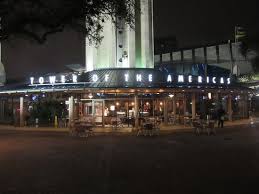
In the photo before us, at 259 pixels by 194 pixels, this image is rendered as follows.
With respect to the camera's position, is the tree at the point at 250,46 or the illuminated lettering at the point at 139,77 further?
the tree at the point at 250,46

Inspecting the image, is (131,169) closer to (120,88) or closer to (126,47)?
(120,88)

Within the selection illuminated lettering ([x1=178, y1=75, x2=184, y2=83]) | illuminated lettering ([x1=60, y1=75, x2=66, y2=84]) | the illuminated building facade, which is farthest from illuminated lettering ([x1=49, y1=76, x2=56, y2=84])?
illuminated lettering ([x1=178, y1=75, x2=184, y2=83])

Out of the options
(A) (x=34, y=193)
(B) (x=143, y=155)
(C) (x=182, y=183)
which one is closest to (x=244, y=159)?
(B) (x=143, y=155)

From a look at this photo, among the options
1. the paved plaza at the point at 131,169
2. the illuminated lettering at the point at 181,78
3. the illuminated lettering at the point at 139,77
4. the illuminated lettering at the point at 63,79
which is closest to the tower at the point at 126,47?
the illuminated lettering at the point at 139,77

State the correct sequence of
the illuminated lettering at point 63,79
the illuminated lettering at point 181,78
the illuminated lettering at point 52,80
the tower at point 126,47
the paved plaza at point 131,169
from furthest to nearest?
the tower at point 126,47 → the illuminated lettering at point 52,80 → the illuminated lettering at point 181,78 → the illuminated lettering at point 63,79 → the paved plaza at point 131,169

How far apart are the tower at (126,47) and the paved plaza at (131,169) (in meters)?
19.9

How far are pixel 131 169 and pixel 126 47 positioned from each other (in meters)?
27.2

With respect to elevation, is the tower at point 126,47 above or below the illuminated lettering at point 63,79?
above

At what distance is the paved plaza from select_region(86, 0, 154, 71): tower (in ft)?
65.2

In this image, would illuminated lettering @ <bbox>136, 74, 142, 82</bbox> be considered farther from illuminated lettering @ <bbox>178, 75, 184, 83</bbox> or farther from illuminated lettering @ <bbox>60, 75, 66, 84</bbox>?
illuminated lettering @ <bbox>60, 75, 66, 84</bbox>

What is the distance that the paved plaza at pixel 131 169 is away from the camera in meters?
10.7

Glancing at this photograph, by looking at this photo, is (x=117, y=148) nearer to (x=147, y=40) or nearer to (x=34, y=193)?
(x=34, y=193)

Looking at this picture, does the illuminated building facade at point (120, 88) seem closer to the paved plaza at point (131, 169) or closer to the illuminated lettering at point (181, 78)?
the illuminated lettering at point (181, 78)

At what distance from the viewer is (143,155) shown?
57.0ft
